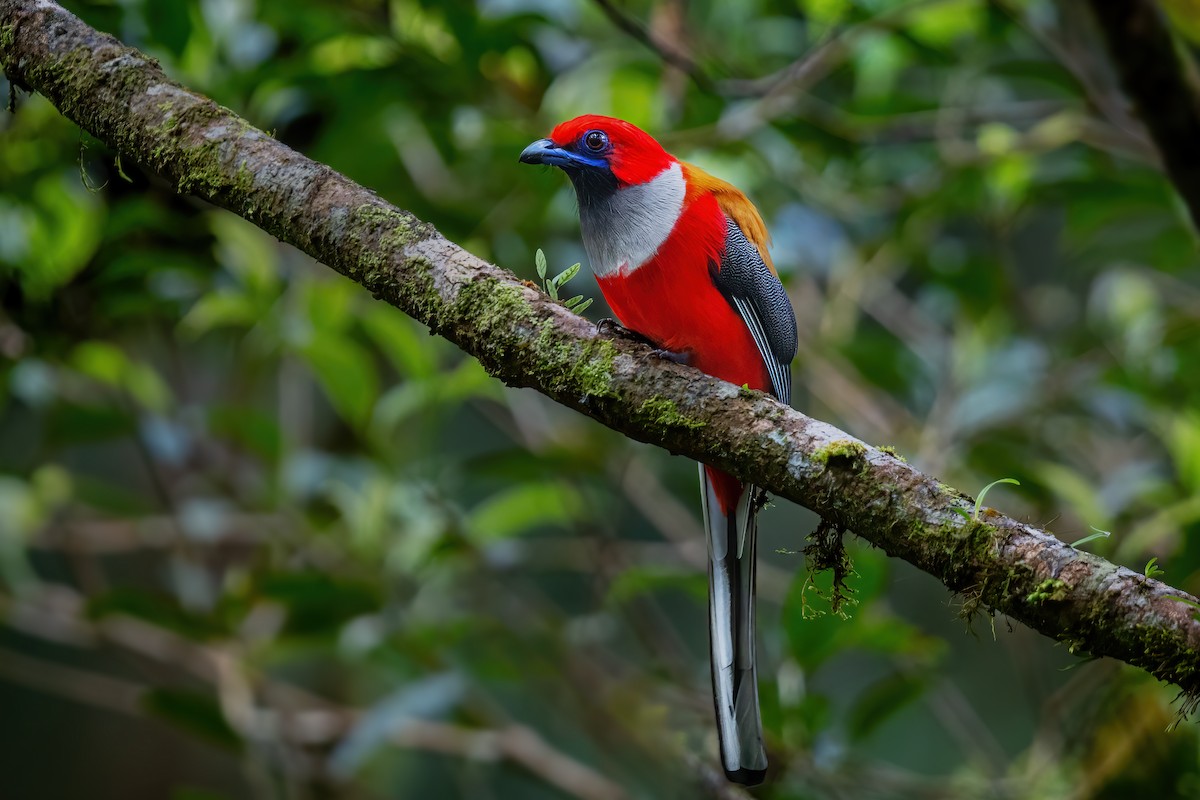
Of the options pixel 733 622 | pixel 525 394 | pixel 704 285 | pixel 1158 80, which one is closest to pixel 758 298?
pixel 704 285

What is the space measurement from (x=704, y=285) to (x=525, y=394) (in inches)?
82.4

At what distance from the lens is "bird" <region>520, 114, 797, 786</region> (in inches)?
103

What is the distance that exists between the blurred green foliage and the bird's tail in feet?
0.65

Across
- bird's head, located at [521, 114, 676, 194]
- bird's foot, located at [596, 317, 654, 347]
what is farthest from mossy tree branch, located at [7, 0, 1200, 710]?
bird's head, located at [521, 114, 676, 194]

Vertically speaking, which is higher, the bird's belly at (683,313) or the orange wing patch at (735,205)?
the orange wing patch at (735,205)

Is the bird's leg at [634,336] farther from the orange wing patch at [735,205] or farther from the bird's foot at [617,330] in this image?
the orange wing patch at [735,205]

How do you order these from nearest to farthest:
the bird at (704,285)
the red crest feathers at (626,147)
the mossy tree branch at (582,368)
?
the mossy tree branch at (582,368)
the bird at (704,285)
the red crest feathers at (626,147)

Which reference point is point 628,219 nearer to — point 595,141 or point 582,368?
point 595,141

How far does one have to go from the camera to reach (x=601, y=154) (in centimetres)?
283

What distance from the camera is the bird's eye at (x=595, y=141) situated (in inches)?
111

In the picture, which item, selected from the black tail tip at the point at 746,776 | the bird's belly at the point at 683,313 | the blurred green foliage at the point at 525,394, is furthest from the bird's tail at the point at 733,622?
the bird's belly at the point at 683,313

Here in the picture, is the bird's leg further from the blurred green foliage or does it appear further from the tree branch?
the tree branch

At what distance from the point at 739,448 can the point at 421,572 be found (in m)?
2.20

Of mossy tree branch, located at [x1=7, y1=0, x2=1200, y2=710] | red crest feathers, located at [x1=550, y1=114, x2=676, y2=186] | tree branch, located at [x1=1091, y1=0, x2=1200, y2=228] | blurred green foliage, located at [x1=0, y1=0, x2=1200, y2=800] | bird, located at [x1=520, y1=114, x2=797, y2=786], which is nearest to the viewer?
mossy tree branch, located at [x1=7, y1=0, x2=1200, y2=710]
